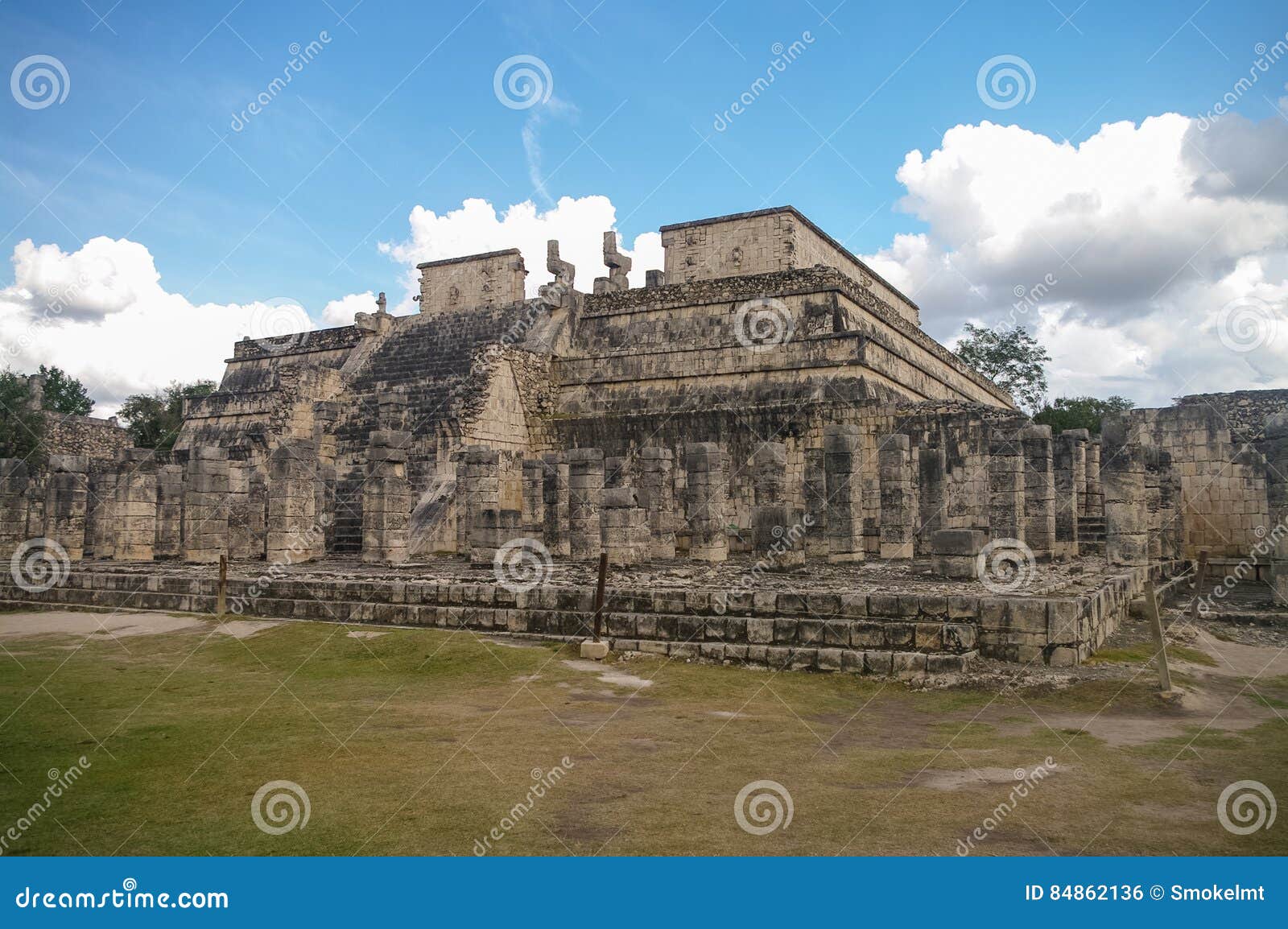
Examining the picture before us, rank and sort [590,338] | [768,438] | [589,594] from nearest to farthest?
1. [589,594]
2. [768,438]
3. [590,338]

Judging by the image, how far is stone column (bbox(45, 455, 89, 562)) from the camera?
724 inches

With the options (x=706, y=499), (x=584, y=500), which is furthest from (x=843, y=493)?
(x=584, y=500)

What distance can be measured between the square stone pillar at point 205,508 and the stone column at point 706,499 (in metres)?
9.48

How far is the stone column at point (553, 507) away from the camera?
1534cm

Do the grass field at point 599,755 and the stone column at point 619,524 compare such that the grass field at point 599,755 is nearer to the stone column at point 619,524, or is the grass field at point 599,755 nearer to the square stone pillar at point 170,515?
the stone column at point 619,524

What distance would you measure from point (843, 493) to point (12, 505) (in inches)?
714

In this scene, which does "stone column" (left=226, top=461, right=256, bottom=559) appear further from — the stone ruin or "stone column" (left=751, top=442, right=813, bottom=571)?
"stone column" (left=751, top=442, right=813, bottom=571)

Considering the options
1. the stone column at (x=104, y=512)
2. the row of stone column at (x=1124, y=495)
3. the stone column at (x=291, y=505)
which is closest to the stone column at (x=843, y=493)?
the row of stone column at (x=1124, y=495)

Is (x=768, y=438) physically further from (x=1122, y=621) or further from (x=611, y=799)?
(x=611, y=799)

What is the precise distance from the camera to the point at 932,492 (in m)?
15.5

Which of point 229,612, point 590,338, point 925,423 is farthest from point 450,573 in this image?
point 590,338

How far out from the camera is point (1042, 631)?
26.8 ft

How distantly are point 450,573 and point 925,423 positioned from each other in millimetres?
9335

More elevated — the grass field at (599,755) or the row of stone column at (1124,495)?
the row of stone column at (1124,495)
